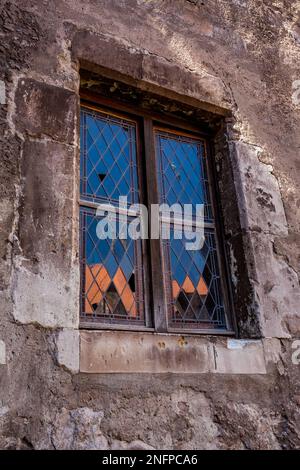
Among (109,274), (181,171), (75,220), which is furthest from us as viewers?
(181,171)

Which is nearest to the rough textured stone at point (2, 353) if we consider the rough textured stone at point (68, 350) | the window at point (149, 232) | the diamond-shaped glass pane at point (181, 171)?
the rough textured stone at point (68, 350)

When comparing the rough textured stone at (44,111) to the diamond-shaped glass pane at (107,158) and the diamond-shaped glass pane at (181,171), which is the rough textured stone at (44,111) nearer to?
the diamond-shaped glass pane at (107,158)

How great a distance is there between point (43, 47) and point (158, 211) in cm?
112

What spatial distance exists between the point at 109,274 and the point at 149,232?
15.4 inches

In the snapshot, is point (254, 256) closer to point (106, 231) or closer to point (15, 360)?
point (106, 231)

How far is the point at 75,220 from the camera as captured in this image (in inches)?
88.0

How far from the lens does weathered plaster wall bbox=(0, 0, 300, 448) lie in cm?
187

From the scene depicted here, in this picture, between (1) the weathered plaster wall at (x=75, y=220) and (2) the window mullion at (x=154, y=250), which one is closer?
(1) the weathered plaster wall at (x=75, y=220)

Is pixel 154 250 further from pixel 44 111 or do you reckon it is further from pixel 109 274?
pixel 44 111

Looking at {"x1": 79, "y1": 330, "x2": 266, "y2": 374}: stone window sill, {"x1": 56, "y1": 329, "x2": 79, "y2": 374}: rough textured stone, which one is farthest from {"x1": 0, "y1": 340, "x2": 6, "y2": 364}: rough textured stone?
{"x1": 79, "y1": 330, "x2": 266, "y2": 374}: stone window sill

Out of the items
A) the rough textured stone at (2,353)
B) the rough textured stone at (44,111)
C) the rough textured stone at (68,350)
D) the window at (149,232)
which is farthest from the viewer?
the window at (149,232)

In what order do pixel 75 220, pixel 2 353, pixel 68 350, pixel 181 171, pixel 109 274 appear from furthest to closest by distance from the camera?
pixel 181 171, pixel 109 274, pixel 75 220, pixel 68 350, pixel 2 353

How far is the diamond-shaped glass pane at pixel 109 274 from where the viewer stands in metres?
2.28

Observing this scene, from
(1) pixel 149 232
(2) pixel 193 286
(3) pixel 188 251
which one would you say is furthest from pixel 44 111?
(2) pixel 193 286
